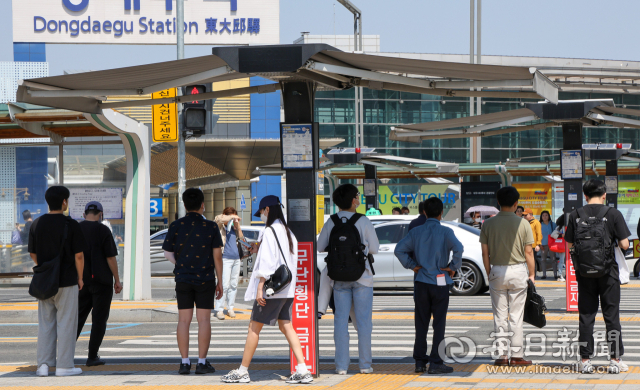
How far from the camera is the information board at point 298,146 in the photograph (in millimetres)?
7438

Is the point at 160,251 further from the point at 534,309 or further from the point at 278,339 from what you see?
the point at 534,309

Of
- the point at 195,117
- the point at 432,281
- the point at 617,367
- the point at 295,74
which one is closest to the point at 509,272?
the point at 432,281

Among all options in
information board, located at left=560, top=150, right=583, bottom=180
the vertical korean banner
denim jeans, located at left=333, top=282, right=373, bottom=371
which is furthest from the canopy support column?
denim jeans, located at left=333, top=282, right=373, bottom=371

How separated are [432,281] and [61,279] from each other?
3592mm

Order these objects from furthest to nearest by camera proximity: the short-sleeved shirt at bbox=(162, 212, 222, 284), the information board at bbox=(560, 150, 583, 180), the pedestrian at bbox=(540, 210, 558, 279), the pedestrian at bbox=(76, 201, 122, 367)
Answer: the pedestrian at bbox=(540, 210, 558, 279), the information board at bbox=(560, 150, 583, 180), the pedestrian at bbox=(76, 201, 122, 367), the short-sleeved shirt at bbox=(162, 212, 222, 284)

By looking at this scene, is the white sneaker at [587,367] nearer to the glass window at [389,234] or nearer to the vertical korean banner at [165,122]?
the glass window at [389,234]

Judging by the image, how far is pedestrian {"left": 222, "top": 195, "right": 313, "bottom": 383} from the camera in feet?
23.0

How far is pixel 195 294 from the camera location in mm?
7781

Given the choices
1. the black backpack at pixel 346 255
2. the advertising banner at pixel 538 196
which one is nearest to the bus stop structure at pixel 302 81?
the black backpack at pixel 346 255

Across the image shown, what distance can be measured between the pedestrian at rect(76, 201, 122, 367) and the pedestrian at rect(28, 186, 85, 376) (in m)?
0.58

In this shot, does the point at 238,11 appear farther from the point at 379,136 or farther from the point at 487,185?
the point at 487,185

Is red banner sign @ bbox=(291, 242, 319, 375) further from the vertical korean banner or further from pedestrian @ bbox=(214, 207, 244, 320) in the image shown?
the vertical korean banner

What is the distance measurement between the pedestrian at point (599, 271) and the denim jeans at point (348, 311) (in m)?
1.97

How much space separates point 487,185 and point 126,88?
2168 cm
